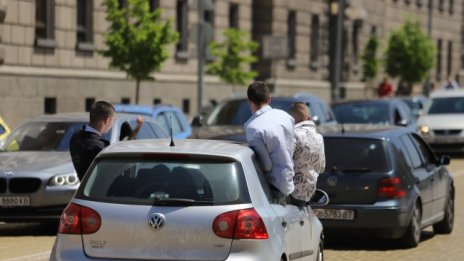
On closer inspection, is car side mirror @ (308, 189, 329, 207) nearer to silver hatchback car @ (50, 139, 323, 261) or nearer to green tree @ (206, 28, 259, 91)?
silver hatchback car @ (50, 139, 323, 261)

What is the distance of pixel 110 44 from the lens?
112ft

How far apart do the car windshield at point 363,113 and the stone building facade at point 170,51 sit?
17.5ft

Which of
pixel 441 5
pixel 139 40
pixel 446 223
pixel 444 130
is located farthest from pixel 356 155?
pixel 441 5

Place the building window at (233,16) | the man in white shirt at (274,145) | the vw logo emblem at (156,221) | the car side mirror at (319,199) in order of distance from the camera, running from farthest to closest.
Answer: the building window at (233,16) → the car side mirror at (319,199) → the man in white shirt at (274,145) → the vw logo emblem at (156,221)

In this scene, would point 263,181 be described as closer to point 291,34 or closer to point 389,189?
point 389,189

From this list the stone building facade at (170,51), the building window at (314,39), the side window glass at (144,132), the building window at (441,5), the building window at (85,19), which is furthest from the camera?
the building window at (441,5)

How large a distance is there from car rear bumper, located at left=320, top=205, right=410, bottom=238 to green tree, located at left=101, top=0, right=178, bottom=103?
18801 mm

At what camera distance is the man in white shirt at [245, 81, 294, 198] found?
389 inches

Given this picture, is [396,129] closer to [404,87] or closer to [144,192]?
[144,192]

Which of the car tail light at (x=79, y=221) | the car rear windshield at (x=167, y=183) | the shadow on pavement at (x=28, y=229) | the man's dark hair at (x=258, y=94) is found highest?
the man's dark hair at (x=258, y=94)

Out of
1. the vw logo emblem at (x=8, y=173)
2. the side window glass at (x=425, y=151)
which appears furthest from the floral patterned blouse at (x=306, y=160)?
the vw logo emblem at (x=8, y=173)

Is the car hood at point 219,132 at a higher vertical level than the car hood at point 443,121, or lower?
higher

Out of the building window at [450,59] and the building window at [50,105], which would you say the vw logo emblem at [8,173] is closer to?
the building window at [50,105]

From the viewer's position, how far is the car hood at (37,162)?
53.1 feet
